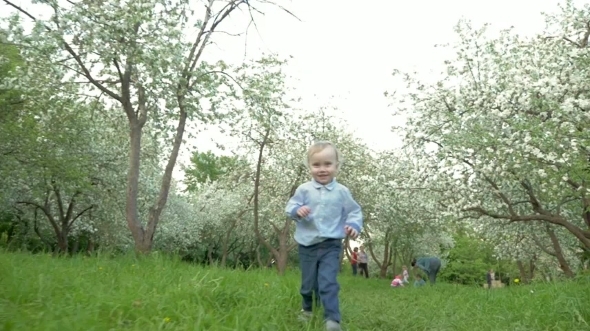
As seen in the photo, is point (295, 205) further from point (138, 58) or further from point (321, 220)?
point (138, 58)

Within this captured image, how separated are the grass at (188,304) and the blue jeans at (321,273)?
19 cm

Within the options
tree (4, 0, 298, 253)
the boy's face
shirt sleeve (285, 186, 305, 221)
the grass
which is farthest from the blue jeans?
tree (4, 0, 298, 253)

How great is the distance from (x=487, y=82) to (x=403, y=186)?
4282mm

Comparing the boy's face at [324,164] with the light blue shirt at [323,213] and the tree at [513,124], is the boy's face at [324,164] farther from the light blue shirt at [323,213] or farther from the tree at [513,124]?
the tree at [513,124]

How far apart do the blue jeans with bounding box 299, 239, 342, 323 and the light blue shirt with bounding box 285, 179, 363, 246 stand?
8cm

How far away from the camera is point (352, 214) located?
524 centimetres

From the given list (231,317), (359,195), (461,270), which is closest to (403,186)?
(359,195)

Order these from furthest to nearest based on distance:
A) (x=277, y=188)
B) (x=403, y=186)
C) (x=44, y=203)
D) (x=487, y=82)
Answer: (x=277, y=188)
(x=44, y=203)
(x=403, y=186)
(x=487, y=82)

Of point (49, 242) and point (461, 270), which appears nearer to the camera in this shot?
point (49, 242)

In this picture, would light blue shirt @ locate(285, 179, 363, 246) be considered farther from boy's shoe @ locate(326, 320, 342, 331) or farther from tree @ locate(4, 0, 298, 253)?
tree @ locate(4, 0, 298, 253)

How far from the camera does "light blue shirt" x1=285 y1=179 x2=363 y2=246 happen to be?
5.16m

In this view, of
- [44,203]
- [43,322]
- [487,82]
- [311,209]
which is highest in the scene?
[487,82]

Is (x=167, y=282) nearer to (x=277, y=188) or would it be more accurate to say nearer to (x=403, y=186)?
(x=403, y=186)

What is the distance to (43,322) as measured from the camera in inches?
128
